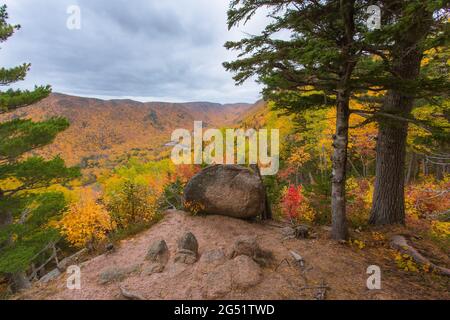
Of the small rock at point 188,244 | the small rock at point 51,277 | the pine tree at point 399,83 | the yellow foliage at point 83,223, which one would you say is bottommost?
the small rock at point 51,277

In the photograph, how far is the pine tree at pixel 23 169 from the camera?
9.48m

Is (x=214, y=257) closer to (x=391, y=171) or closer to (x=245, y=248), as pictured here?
(x=245, y=248)

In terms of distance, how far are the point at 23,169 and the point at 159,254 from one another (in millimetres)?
8077

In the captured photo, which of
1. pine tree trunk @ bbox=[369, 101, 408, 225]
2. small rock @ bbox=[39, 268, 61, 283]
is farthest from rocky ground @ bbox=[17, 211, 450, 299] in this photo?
pine tree trunk @ bbox=[369, 101, 408, 225]

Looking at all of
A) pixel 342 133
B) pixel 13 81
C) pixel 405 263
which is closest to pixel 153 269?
pixel 342 133

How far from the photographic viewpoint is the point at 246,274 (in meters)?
5.32

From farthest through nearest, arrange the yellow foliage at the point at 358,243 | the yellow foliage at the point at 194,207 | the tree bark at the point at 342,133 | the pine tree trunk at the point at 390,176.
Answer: the yellow foliage at the point at 194,207, the pine tree trunk at the point at 390,176, the yellow foliage at the point at 358,243, the tree bark at the point at 342,133

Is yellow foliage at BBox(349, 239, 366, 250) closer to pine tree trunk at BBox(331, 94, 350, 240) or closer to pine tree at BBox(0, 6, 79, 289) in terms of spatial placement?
pine tree trunk at BBox(331, 94, 350, 240)

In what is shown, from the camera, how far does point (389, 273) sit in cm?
572

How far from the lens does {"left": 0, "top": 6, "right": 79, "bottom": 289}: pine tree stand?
9484 millimetres

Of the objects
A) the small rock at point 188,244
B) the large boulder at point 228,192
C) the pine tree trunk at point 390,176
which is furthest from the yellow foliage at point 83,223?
the pine tree trunk at point 390,176

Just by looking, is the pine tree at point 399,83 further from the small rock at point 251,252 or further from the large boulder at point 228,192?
the small rock at point 251,252

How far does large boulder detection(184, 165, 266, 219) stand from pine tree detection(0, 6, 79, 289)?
6.27m

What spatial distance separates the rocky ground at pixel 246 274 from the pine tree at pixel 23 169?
5338 millimetres
